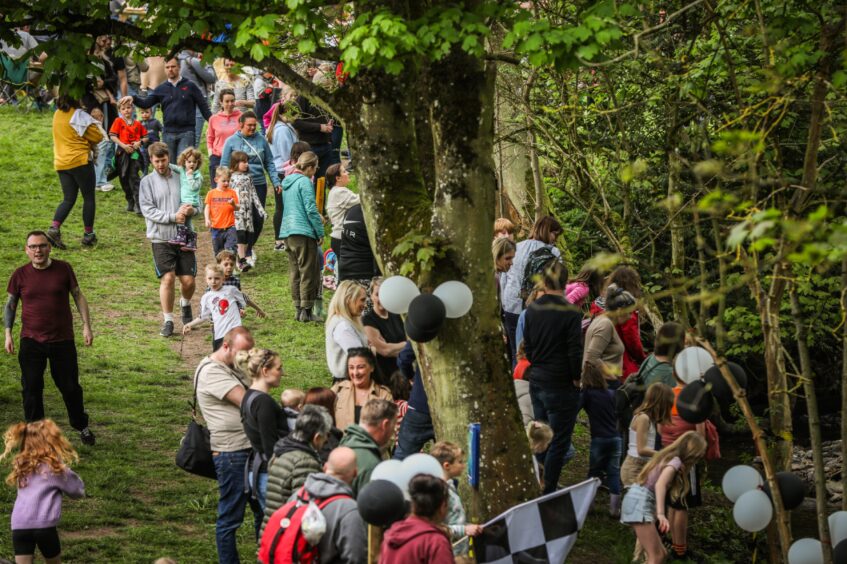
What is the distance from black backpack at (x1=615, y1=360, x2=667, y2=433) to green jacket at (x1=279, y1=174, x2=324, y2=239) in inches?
202

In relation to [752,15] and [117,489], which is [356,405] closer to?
[117,489]

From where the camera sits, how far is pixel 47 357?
10.8 meters

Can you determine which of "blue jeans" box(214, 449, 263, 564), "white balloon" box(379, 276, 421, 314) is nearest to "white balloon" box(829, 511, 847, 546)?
"white balloon" box(379, 276, 421, 314)

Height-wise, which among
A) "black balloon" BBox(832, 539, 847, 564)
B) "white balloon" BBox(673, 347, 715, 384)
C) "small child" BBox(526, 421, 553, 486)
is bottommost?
"black balloon" BBox(832, 539, 847, 564)

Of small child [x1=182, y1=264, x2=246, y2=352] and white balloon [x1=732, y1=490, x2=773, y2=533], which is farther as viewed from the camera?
small child [x1=182, y1=264, x2=246, y2=352]

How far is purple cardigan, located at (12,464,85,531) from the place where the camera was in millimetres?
7785

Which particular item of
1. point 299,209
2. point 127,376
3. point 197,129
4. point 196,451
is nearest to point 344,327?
point 196,451

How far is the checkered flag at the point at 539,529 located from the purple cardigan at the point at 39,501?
2844 millimetres

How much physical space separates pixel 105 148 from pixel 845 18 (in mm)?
14081

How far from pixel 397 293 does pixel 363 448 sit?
1.30 meters

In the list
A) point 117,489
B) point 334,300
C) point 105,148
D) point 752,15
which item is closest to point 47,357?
point 117,489

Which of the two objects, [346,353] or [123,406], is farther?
[123,406]

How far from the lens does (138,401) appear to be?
12.5m

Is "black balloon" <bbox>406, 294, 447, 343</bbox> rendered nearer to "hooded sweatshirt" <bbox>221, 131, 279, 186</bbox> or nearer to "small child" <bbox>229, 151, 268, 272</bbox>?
"small child" <bbox>229, 151, 268, 272</bbox>
